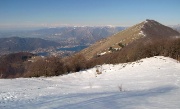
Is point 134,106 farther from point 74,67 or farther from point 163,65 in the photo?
point 74,67

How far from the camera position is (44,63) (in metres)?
34.3

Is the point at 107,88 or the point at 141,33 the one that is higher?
the point at 141,33

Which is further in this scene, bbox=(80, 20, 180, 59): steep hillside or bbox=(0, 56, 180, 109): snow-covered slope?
bbox=(80, 20, 180, 59): steep hillside

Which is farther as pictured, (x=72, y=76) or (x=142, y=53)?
(x=142, y=53)

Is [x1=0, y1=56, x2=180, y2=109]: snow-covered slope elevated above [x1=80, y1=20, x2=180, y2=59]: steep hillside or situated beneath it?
situated beneath

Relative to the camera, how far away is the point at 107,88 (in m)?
18.3

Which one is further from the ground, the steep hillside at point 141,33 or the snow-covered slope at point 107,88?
the steep hillside at point 141,33

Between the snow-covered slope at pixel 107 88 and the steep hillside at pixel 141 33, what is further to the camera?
the steep hillside at pixel 141 33

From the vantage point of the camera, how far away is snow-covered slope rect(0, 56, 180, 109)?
400 inches

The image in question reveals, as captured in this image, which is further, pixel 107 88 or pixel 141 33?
pixel 141 33

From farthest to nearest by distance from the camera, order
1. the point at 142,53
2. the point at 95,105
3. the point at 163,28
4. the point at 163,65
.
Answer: the point at 163,28 < the point at 142,53 < the point at 163,65 < the point at 95,105

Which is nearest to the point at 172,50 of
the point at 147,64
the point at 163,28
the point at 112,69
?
the point at 147,64

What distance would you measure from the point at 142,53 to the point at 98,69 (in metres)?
9.81

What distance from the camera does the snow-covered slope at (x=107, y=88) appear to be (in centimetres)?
1016
